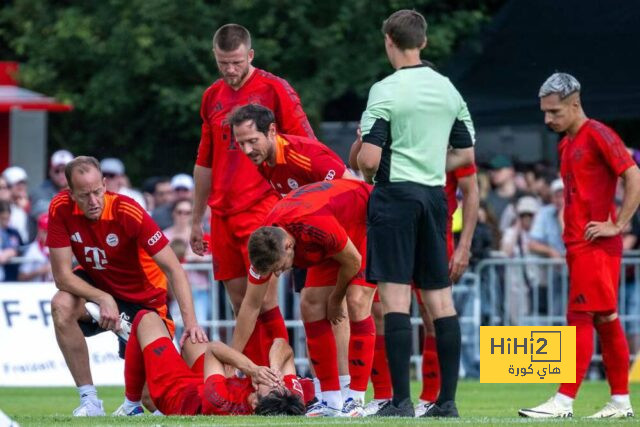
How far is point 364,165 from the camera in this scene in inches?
362

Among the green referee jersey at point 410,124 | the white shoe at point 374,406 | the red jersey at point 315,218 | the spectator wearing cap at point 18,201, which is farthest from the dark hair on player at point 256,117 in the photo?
the spectator wearing cap at point 18,201

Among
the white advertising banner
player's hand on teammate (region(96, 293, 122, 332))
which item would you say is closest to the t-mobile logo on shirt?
player's hand on teammate (region(96, 293, 122, 332))

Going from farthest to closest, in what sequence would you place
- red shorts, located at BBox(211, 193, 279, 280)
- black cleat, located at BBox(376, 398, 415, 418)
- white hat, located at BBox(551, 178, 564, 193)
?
white hat, located at BBox(551, 178, 564, 193) < red shorts, located at BBox(211, 193, 279, 280) < black cleat, located at BBox(376, 398, 415, 418)

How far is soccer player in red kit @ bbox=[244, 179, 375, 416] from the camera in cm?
950

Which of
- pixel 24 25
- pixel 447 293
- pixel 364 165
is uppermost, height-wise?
pixel 24 25

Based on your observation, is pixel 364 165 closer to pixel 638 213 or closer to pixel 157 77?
pixel 638 213

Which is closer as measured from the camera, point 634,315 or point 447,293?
point 447,293

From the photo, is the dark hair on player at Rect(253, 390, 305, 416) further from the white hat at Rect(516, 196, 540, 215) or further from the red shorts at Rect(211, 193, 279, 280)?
the white hat at Rect(516, 196, 540, 215)

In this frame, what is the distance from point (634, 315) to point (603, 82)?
246 cm

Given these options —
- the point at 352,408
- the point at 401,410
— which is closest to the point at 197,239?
the point at 352,408

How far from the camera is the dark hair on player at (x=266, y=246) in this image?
9188mm

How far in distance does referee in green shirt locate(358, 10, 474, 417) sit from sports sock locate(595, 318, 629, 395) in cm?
158

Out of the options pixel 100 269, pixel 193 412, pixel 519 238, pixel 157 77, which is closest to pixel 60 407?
pixel 100 269

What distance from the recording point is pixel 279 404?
9.55 metres
